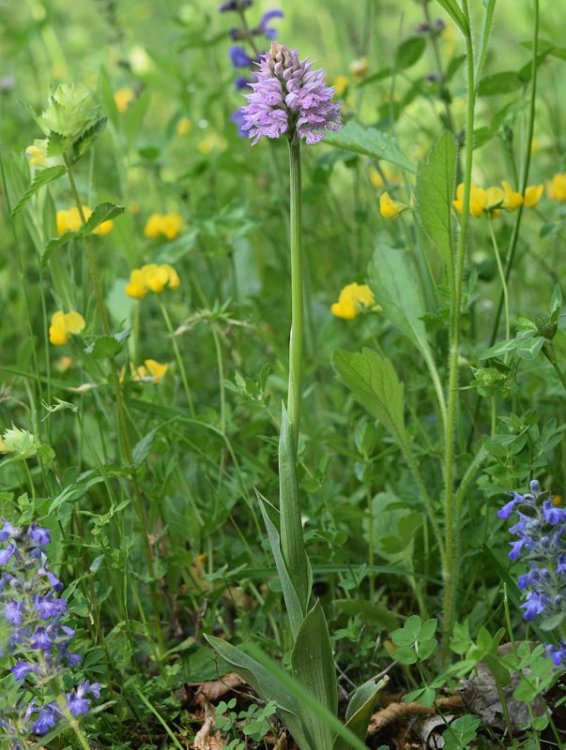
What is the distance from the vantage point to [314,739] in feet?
4.50

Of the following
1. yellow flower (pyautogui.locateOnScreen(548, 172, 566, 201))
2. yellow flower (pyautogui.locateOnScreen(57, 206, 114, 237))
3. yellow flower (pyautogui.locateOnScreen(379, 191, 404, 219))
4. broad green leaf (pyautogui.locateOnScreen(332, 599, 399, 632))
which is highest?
yellow flower (pyautogui.locateOnScreen(57, 206, 114, 237))

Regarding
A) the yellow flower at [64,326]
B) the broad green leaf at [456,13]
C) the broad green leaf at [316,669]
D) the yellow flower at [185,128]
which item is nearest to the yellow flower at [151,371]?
the yellow flower at [64,326]

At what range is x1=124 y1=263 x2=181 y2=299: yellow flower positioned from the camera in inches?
82.7

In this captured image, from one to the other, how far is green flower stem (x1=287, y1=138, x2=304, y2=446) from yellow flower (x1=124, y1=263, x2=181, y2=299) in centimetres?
83

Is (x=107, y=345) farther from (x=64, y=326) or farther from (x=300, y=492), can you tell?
(x=300, y=492)

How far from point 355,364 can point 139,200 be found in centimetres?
260

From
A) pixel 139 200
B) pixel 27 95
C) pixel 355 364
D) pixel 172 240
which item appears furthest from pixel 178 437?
pixel 27 95

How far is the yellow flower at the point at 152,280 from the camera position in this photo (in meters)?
2.10

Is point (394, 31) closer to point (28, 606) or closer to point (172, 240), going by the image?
point (172, 240)

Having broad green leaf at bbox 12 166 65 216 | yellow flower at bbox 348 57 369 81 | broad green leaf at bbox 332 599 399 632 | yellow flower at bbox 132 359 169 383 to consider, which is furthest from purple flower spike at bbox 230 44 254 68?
broad green leaf at bbox 332 599 399 632

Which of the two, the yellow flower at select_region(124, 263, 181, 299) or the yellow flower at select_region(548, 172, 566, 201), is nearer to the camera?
the yellow flower at select_region(124, 263, 181, 299)

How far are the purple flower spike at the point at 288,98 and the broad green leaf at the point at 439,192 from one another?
0.27 metres

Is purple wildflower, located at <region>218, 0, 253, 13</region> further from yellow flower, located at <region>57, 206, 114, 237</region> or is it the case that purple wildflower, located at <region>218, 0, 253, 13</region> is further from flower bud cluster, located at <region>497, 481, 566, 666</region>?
flower bud cluster, located at <region>497, 481, 566, 666</region>

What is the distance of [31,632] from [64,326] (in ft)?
2.43
